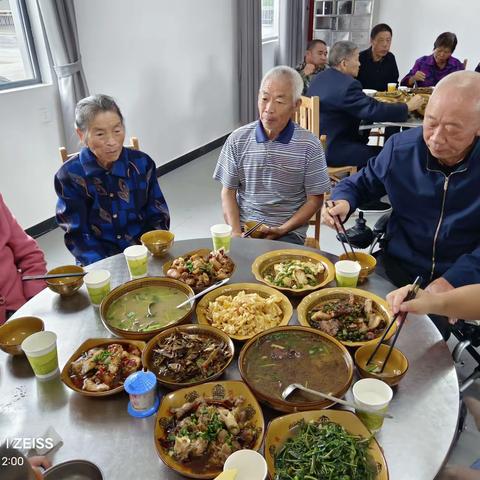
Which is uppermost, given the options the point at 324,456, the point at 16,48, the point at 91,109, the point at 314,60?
the point at 16,48

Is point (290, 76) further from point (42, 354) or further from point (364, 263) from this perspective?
point (42, 354)

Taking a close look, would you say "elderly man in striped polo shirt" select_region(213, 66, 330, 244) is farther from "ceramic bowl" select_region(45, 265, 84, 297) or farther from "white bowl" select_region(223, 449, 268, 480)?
"white bowl" select_region(223, 449, 268, 480)

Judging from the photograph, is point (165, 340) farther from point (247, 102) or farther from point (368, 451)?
point (247, 102)

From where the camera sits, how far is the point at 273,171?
2.29 m

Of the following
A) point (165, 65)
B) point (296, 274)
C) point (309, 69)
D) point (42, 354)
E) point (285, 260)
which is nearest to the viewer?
point (42, 354)

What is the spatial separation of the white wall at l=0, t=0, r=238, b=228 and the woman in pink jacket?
173cm

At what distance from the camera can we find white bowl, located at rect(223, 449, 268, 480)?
0.85 metres

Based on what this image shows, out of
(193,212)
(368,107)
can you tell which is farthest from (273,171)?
(193,212)

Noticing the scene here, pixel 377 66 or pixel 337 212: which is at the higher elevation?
pixel 377 66

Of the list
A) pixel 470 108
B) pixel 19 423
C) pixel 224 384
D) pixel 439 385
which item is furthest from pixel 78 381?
pixel 470 108

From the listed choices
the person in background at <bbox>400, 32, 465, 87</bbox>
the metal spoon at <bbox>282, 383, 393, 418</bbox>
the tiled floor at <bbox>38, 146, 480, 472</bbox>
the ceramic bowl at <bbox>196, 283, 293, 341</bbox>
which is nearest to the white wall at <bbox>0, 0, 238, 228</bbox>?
the tiled floor at <bbox>38, 146, 480, 472</bbox>

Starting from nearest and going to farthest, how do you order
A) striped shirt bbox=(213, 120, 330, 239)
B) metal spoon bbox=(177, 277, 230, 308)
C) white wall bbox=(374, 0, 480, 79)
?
1. metal spoon bbox=(177, 277, 230, 308)
2. striped shirt bbox=(213, 120, 330, 239)
3. white wall bbox=(374, 0, 480, 79)

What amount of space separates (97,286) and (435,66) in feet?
17.2

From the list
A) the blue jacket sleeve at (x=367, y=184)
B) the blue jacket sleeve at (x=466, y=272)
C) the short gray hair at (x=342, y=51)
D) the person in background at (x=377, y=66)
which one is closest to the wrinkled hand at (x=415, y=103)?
the short gray hair at (x=342, y=51)
